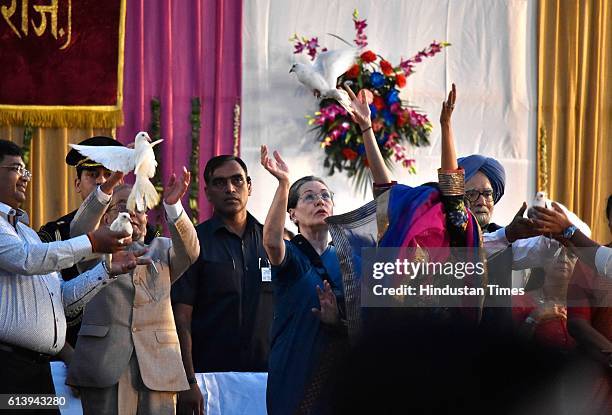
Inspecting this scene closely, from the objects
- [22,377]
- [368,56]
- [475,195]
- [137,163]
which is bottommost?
[22,377]

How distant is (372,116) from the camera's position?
21.0 feet

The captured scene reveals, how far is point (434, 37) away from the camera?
6723mm

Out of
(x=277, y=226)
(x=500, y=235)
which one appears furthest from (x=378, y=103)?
(x=277, y=226)

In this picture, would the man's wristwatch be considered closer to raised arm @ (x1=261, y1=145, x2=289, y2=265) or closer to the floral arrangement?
raised arm @ (x1=261, y1=145, x2=289, y2=265)

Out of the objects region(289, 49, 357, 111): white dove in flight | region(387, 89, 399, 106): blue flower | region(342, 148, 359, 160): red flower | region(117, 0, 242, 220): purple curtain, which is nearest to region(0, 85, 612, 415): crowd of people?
region(289, 49, 357, 111): white dove in flight

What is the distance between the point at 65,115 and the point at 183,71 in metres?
0.81

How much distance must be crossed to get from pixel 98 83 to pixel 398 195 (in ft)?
11.0

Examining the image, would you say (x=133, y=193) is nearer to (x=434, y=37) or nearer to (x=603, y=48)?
(x=434, y=37)

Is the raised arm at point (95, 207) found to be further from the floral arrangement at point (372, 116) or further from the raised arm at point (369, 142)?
the floral arrangement at point (372, 116)

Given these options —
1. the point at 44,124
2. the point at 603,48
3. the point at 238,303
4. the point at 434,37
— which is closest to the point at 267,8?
the point at 434,37

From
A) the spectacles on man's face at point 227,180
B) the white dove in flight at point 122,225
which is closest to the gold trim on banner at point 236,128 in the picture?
the spectacles on man's face at point 227,180

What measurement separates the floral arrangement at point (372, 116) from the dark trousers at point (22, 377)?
3.47m

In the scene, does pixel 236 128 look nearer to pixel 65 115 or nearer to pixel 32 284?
pixel 65 115

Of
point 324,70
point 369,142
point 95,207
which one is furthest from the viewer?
point 324,70
